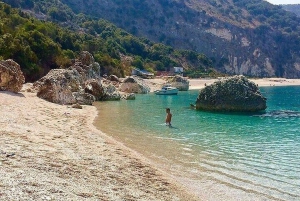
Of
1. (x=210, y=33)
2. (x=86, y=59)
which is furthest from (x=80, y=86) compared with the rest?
(x=210, y=33)

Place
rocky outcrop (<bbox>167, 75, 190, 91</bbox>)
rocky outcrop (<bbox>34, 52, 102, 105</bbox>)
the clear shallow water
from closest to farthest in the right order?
the clear shallow water < rocky outcrop (<bbox>34, 52, 102, 105</bbox>) < rocky outcrop (<bbox>167, 75, 190, 91</bbox>)

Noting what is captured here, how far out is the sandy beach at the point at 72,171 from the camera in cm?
743

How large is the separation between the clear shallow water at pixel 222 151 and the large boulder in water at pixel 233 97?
191 inches

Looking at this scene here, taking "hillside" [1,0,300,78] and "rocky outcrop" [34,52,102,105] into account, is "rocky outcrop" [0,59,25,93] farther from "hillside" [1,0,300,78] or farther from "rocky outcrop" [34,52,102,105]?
"hillside" [1,0,300,78]

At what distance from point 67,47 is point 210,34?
356ft

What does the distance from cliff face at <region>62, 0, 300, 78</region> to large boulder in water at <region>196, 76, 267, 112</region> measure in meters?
122

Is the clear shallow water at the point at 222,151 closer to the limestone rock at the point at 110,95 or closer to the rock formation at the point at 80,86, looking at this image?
the rock formation at the point at 80,86

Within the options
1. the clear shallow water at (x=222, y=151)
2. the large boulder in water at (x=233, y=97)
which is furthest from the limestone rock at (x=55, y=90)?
the large boulder in water at (x=233, y=97)

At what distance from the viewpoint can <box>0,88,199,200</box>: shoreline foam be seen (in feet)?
24.3

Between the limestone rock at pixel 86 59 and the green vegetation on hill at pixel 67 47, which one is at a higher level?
the green vegetation on hill at pixel 67 47

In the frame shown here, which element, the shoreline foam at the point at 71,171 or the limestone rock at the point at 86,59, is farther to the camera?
the limestone rock at the point at 86,59

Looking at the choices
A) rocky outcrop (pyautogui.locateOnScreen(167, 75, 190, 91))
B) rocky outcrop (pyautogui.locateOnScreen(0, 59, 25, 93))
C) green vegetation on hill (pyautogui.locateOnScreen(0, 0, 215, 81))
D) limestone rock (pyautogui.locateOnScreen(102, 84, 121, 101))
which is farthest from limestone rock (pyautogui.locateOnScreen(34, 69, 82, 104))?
rocky outcrop (pyautogui.locateOnScreen(167, 75, 190, 91))

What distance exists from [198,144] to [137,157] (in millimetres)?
4440

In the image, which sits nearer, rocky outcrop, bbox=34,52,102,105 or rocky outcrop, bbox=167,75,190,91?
rocky outcrop, bbox=34,52,102,105
